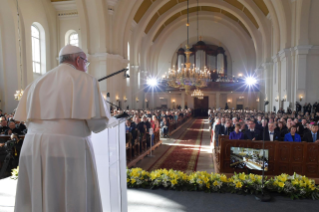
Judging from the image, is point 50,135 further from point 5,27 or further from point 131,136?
point 5,27

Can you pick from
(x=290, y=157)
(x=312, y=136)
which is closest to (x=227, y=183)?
(x=290, y=157)

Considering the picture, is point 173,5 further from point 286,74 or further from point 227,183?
point 227,183

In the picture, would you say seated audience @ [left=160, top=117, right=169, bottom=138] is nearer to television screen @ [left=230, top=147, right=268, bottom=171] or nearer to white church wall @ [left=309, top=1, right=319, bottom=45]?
television screen @ [left=230, top=147, right=268, bottom=171]

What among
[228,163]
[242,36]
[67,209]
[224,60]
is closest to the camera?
[67,209]

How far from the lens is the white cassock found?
2.14 m

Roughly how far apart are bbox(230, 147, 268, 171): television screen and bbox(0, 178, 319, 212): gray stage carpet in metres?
1.94

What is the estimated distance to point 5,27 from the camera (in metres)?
15.7

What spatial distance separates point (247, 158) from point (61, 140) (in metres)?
5.26

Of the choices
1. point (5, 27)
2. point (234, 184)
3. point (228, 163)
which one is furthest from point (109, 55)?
point (234, 184)

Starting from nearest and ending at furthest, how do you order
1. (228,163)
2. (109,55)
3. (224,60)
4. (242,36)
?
(228,163) < (109,55) < (242,36) < (224,60)

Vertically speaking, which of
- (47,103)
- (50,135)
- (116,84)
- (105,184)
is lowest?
(105,184)

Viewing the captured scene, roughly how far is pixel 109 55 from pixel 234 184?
17.2 m

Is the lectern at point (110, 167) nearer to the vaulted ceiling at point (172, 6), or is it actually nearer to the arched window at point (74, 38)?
the arched window at point (74, 38)

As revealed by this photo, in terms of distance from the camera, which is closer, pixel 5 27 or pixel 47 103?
pixel 47 103
